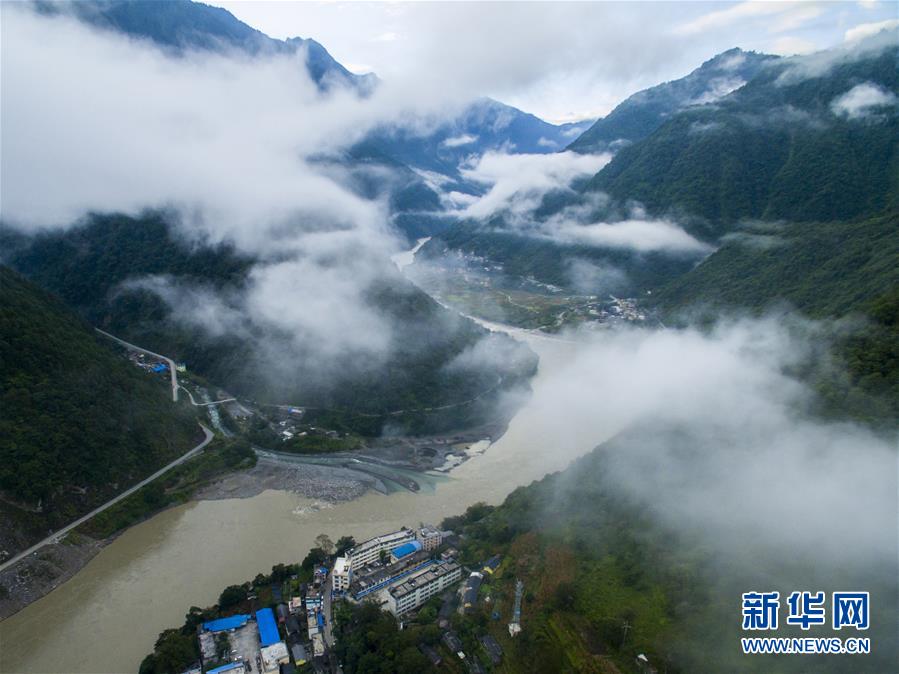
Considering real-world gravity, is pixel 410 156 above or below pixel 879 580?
above

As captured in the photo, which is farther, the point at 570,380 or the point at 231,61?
the point at 231,61

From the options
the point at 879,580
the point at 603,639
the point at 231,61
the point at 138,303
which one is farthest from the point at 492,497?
the point at 231,61

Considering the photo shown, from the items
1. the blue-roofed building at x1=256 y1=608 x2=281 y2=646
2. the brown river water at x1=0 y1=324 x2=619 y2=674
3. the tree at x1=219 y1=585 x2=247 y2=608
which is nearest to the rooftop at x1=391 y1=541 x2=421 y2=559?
the brown river water at x1=0 y1=324 x2=619 y2=674

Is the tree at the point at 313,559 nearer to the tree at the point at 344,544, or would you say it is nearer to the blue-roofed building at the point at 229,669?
the tree at the point at 344,544

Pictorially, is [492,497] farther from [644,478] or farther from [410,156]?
[410,156]

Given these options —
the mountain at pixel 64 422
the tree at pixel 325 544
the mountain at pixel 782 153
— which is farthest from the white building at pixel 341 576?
the mountain at pixel 782 153

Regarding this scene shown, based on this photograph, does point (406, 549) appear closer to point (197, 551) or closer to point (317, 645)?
point (317, 645)

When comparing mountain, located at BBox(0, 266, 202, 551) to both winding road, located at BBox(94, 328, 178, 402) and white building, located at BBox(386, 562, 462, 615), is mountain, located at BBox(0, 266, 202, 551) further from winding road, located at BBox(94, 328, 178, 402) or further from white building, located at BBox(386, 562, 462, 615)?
white building, located at BBox(386, 562, 462, 615)
